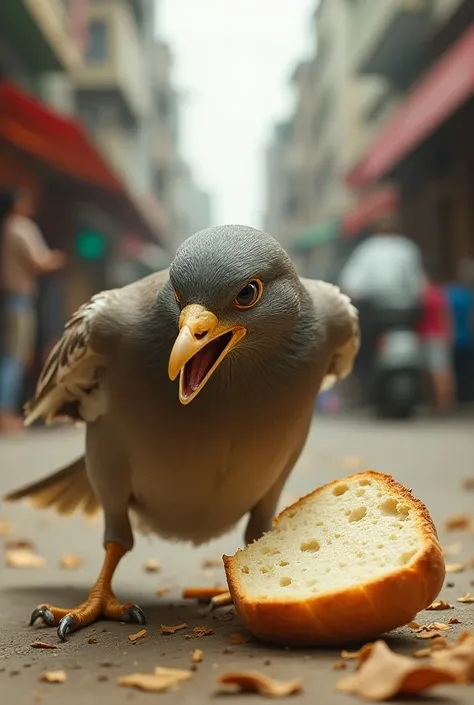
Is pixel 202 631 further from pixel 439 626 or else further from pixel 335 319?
pixel 335 319

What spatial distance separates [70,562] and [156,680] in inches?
63.5

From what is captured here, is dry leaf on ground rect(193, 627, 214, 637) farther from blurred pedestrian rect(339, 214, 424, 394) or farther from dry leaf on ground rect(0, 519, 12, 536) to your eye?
blurred pedestrian rect(339, 214, 424, 394)

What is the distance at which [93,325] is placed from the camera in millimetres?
2266

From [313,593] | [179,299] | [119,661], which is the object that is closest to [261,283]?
[179,299]

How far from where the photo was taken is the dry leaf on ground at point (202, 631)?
209 cm

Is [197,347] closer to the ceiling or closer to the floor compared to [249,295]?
closer to the floor

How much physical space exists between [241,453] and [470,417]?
7.40 m

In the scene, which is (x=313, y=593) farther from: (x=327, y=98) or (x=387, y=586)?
(x=327, y=98)

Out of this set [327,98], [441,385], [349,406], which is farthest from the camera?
[327,98]

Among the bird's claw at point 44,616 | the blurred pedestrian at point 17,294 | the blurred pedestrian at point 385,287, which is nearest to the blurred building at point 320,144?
the blurred pedestrian at point 385,287

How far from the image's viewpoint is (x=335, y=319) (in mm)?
2467

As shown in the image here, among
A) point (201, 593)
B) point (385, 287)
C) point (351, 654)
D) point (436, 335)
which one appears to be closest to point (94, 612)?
point (201, 593)

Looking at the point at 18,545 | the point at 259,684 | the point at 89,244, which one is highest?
the point at 89,244

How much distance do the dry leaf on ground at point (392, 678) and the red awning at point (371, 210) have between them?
15.0m
